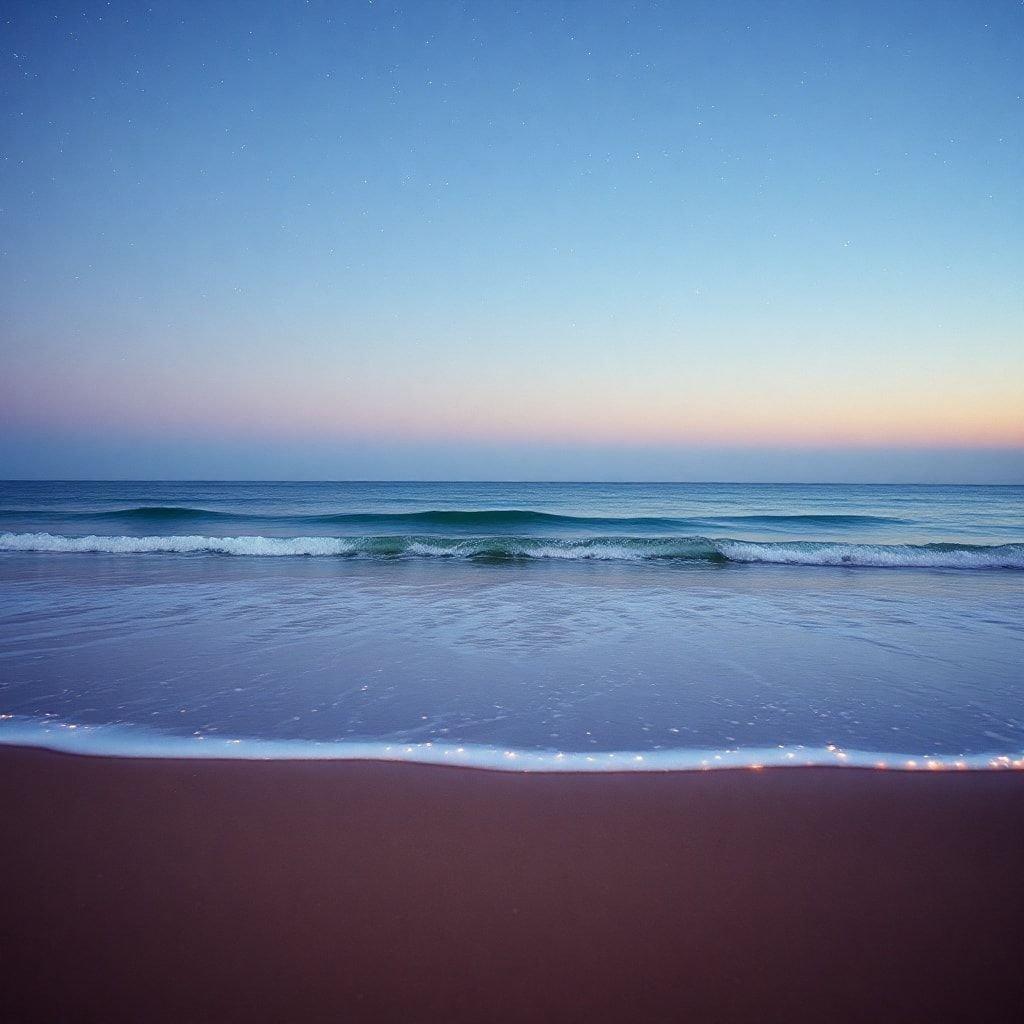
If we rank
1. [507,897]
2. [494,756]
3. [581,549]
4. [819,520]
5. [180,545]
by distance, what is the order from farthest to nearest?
[819,520] → [180,545] → [581,549] → [494,756] → [507,897]

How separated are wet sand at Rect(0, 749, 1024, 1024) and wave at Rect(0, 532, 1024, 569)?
10661mm

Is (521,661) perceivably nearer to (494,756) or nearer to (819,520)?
(494,756)

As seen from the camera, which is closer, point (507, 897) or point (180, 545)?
point (507, 897)

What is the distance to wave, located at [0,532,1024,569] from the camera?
12586 millimetres

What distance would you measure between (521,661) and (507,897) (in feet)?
9.38

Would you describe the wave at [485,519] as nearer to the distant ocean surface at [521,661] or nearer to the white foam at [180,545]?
the white foam at [180,545]

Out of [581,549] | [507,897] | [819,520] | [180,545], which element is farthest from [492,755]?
[819,520]

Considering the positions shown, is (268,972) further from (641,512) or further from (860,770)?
(641,512)

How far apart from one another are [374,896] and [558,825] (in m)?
0.75

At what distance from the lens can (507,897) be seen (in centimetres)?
193

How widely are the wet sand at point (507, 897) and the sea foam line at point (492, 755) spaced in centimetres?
14

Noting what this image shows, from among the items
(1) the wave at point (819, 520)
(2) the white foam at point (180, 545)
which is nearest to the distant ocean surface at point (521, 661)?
(2) the white foam at point (180, 545)

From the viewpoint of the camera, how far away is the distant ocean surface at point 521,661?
3.17 metres

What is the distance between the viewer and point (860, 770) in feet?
9.41
